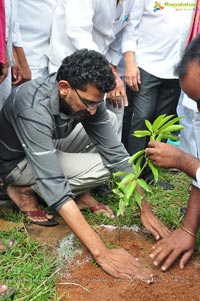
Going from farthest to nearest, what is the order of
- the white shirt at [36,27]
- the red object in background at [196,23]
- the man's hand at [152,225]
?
1. the red object in background at [196,23]
2. the white shirt at [36,27]
3. the man's hand at [152,225]

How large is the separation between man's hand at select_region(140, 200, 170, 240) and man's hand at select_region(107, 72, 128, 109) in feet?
3.16

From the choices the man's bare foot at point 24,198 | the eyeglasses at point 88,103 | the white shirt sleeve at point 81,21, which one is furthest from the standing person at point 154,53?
the man's bare foot at point 24,198

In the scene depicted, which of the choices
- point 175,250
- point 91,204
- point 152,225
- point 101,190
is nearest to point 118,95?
point 101,190

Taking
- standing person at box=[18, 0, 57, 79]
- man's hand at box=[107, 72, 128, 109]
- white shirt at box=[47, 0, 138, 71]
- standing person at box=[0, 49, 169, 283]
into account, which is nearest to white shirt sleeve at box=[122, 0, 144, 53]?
white shirt at box=[47, 0, 138, 71]

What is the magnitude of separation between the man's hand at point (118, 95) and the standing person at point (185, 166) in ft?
3.34

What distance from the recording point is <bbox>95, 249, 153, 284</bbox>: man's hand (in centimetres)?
257

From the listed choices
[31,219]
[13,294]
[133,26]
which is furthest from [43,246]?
[133,26]

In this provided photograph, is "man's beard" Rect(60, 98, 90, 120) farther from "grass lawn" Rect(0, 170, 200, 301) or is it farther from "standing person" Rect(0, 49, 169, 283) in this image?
"grass lawn" Rect(0, 170, 200, 301)

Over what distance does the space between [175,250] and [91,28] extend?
5.40 feet

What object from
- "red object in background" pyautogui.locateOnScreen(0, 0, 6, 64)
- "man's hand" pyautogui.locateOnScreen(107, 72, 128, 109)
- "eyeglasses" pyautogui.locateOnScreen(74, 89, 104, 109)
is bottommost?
"man's hand" pyautogui.locateOnScreen(107, 72, 128, 109)

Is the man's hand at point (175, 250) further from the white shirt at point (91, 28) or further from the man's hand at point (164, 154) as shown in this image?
the white shirt at point (91, 28)

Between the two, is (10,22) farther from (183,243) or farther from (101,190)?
(183,243)

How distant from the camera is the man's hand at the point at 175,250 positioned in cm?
267

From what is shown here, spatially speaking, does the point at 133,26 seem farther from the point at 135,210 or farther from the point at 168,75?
the point at 135,210
